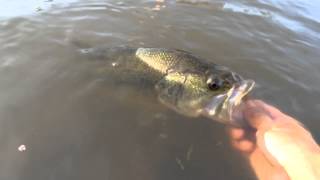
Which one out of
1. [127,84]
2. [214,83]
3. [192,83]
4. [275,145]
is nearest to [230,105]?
[214,83]

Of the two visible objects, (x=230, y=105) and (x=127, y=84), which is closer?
(x=230, y=105)

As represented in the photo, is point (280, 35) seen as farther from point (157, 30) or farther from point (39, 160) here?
point (39, 160)

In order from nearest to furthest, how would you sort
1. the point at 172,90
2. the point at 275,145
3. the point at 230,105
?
the point at 275,145, the point at 230,105, the point at 172,90

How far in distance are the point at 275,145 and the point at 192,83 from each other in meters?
1.04

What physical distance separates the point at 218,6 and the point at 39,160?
4.63m

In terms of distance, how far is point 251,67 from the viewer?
6.09 meters

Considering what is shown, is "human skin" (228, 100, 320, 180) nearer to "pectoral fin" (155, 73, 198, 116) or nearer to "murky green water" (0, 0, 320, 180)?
"murky green water" (0, 0, 320, 180)

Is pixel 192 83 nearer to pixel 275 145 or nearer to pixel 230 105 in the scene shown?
pixel 230 105

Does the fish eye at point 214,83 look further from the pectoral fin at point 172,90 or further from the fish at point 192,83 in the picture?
the pectoral fin at point 172,90

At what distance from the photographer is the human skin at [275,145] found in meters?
3.94

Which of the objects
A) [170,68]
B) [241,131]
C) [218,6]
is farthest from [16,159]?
[218,6]

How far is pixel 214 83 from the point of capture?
4.57m

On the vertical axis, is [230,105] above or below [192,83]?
below

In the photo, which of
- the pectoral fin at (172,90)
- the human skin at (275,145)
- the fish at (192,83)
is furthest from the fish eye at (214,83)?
the human skin at (275,145)
